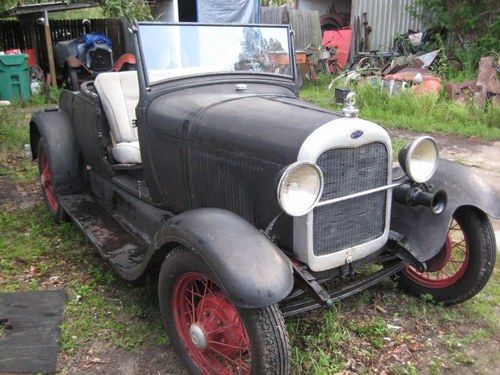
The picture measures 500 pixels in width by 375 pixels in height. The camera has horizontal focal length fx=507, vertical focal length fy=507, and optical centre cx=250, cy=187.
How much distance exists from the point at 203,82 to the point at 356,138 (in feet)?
4.05

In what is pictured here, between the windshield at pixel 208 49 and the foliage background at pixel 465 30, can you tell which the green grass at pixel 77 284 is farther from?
the foliage background at pixel 465 30

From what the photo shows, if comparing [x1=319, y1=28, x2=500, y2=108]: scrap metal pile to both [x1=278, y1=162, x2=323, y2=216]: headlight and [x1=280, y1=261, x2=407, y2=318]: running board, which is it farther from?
[x1=278, y1=162, x2=323, y2=216]: headlight

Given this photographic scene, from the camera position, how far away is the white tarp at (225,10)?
39.3 ft

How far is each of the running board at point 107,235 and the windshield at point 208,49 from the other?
3.49 feet

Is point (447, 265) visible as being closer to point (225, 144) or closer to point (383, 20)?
point (225, 144)

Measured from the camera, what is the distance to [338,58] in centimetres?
1316

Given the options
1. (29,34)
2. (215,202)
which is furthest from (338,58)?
(215,202)

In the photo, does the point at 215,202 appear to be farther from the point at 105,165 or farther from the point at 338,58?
the point at 338,58

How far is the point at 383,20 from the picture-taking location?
12.6 metres

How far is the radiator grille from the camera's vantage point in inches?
95.5

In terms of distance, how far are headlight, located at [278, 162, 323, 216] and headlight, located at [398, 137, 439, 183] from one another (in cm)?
61

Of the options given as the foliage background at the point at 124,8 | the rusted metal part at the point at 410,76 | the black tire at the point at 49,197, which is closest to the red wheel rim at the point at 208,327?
the black tire at the point at 49,197

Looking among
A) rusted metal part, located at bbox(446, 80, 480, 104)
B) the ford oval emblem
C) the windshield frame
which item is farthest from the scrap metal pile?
the ford oval emblem

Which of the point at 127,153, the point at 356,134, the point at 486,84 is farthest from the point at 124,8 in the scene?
the point at 486,84
